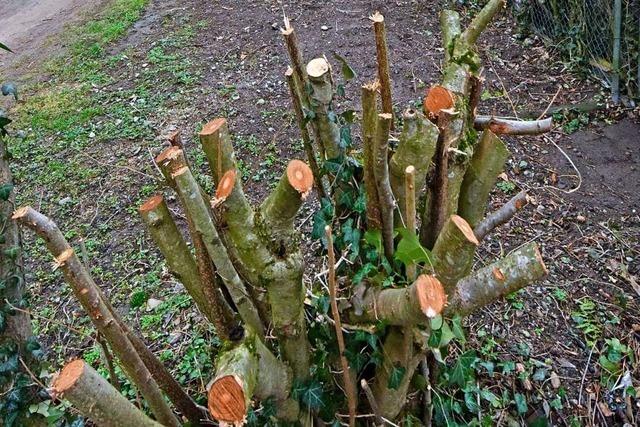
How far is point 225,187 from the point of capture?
4.66ft

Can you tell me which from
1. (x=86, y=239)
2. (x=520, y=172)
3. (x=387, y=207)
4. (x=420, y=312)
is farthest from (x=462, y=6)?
(x=420, y=312)

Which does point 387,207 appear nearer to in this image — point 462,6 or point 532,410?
point 532,410

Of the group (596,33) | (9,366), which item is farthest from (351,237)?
(596,33)

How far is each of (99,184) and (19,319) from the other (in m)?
2.41

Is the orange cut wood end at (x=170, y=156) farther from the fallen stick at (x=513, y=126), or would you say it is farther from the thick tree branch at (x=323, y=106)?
the fallen stick at (x=513, y=126)

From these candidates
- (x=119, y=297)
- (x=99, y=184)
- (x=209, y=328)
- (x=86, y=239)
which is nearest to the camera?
(x=209, y=328)

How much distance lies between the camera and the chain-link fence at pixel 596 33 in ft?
14.7

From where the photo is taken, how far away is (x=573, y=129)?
4375 mm

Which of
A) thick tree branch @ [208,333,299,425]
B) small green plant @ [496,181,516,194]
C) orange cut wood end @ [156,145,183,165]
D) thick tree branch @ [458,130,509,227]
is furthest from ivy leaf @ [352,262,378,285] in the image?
small green plant @ [496,181,516,194]

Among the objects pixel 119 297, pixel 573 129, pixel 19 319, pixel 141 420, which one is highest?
pixel 141 420

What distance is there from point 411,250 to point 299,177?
44 centimetres

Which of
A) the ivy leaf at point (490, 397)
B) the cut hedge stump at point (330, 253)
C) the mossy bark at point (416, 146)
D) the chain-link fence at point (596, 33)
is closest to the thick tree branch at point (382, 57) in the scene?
the cut hedge stump at point (330, 253)

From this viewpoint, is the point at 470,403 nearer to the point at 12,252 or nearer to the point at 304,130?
the point at 304,130

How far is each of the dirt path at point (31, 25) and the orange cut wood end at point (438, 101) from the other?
5789 millimetres
